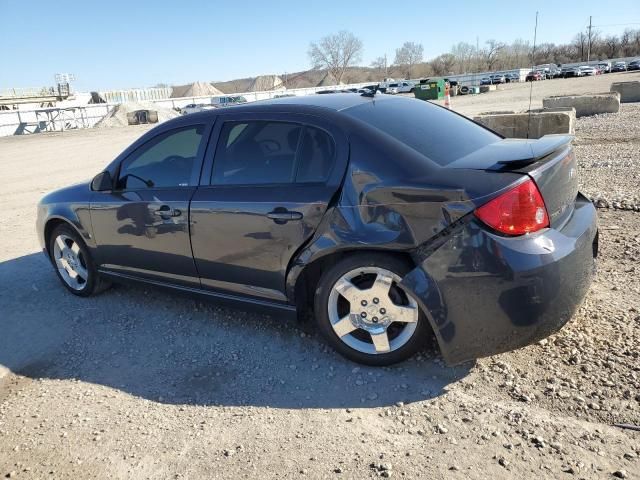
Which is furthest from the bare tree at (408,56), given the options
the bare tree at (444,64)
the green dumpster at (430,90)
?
the green dumpster at (430,90)

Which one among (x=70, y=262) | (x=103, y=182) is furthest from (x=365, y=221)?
(x=70, y=262)

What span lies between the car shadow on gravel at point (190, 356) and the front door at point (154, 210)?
42 centimetres

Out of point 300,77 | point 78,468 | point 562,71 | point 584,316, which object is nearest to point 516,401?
point 584,316

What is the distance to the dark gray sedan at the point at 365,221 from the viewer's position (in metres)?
2.73

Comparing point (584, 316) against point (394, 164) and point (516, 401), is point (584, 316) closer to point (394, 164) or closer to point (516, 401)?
point (516, 401)

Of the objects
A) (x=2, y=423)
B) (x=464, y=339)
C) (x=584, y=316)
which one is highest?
(x=464, y=339)

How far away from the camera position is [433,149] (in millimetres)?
3152

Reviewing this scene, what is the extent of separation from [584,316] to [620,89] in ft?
80.4

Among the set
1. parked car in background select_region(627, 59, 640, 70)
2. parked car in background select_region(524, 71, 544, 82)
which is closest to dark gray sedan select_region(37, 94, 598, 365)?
parked car in background select_region(524, 71, 544, 82)

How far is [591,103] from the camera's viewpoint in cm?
1755

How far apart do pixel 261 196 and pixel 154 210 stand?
1050 millimetres

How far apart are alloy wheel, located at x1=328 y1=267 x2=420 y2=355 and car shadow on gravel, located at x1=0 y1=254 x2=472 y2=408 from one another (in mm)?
202

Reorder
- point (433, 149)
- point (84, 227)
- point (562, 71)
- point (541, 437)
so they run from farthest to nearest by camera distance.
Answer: point (562, 71) → point (84, 227) → point (433, 149) → point (541, 437)

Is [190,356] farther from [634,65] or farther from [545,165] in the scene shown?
[634,65]
